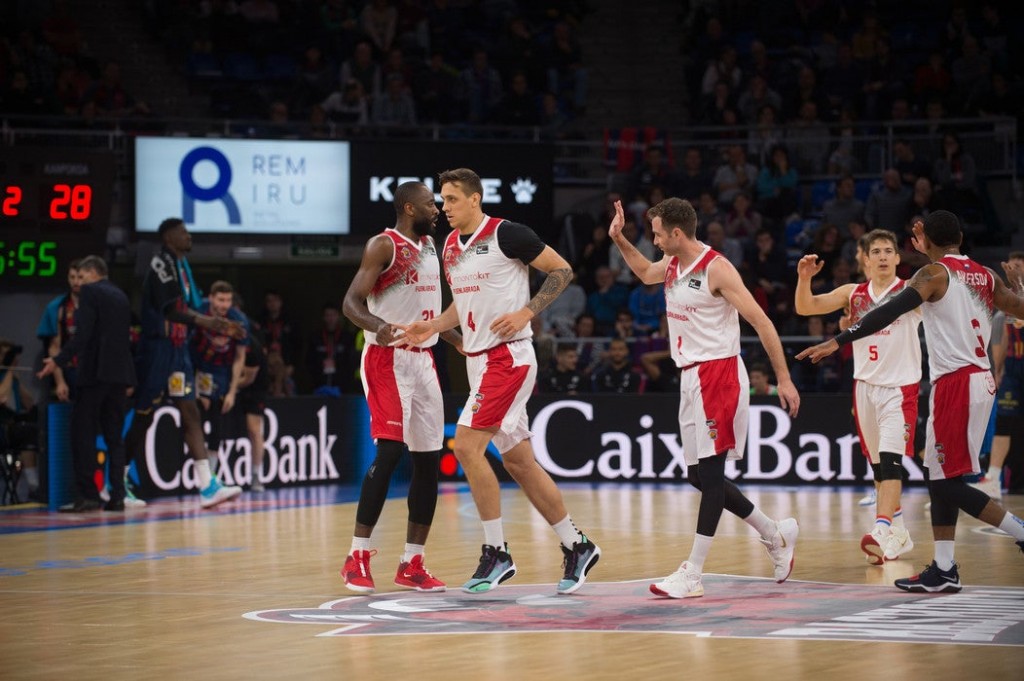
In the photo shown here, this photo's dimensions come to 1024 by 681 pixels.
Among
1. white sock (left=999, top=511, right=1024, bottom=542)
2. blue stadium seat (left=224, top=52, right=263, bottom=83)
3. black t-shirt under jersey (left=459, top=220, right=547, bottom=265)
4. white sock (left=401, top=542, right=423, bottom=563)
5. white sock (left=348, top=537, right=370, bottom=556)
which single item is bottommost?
white sock (left=401, top=542, right=423, bottom=563)

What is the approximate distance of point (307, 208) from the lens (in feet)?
61.8

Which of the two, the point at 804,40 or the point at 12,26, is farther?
the point at 804,40

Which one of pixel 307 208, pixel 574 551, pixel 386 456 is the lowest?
pixel 574 551

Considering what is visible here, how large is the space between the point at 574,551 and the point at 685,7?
1775cm

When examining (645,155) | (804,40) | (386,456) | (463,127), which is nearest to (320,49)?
(463,127)

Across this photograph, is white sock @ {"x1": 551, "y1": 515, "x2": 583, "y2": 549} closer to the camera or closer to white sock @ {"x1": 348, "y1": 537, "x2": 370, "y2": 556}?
white sock @ {"x1": 348, "y1": 537, "x2": 370, "y2": 556}

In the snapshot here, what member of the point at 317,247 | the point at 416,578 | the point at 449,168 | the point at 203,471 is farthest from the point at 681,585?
the point at 317,247

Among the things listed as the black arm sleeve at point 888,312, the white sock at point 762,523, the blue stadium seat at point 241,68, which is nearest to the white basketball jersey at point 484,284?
the white sock at point 762,523

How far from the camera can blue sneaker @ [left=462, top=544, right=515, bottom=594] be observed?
8336mm

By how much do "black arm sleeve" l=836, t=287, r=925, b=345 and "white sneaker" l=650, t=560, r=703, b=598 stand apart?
149 centimetres

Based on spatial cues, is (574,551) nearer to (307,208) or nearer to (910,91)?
(307,208)

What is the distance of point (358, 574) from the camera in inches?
331

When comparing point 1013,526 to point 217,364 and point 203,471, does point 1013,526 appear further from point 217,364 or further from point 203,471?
point 217,364

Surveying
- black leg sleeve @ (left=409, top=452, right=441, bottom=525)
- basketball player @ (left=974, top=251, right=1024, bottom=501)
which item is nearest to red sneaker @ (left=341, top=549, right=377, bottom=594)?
black leg sleeve @ (left=409, top=452, right=441, bottom=525)
